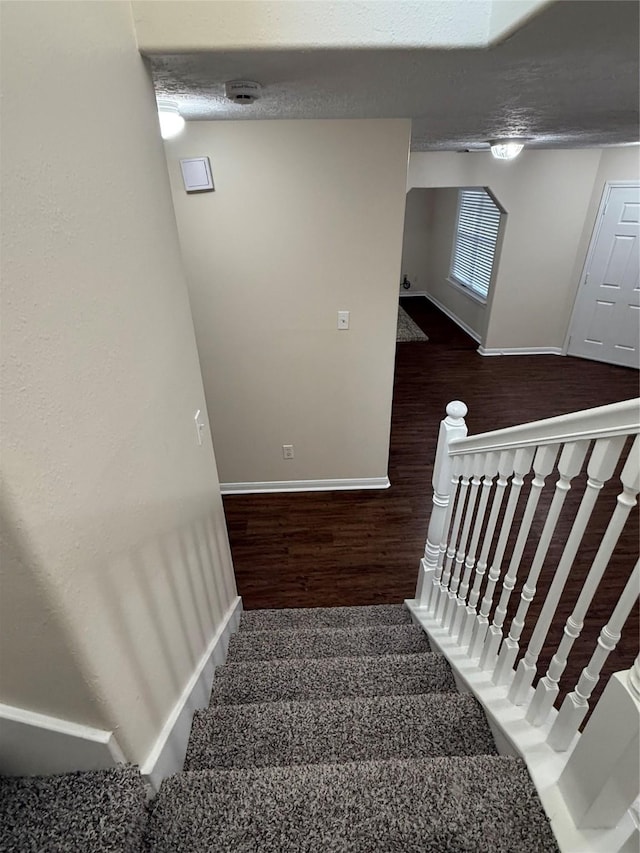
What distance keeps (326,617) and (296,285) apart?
1881 mm

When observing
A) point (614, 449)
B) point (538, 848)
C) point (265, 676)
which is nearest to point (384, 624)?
point (265, 676)

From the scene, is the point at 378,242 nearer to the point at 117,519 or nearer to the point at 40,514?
the point at 117,519

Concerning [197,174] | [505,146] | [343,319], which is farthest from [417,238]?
[197,174]

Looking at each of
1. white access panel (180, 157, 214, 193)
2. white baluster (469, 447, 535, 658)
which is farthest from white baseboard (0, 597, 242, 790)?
white access panel (180, 157, 214, 193)

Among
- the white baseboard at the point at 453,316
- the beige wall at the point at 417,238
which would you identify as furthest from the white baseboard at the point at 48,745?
the beige wall at the point at 417,238

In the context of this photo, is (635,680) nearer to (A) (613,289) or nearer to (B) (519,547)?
(B) (519,547)

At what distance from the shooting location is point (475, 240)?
6008mm

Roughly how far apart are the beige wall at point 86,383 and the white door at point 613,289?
5.09 m

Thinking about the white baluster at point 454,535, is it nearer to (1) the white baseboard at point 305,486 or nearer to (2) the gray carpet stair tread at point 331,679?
(2) the gray carpet stair tread at point 331,679

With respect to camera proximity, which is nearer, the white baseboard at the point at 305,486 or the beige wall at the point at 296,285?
the beige wall at the point at 296,285

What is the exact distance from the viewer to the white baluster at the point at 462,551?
4.52 feet

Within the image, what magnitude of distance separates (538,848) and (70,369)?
124cm

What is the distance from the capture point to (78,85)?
2.51ft

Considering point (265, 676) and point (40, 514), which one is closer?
point (40, 514)
